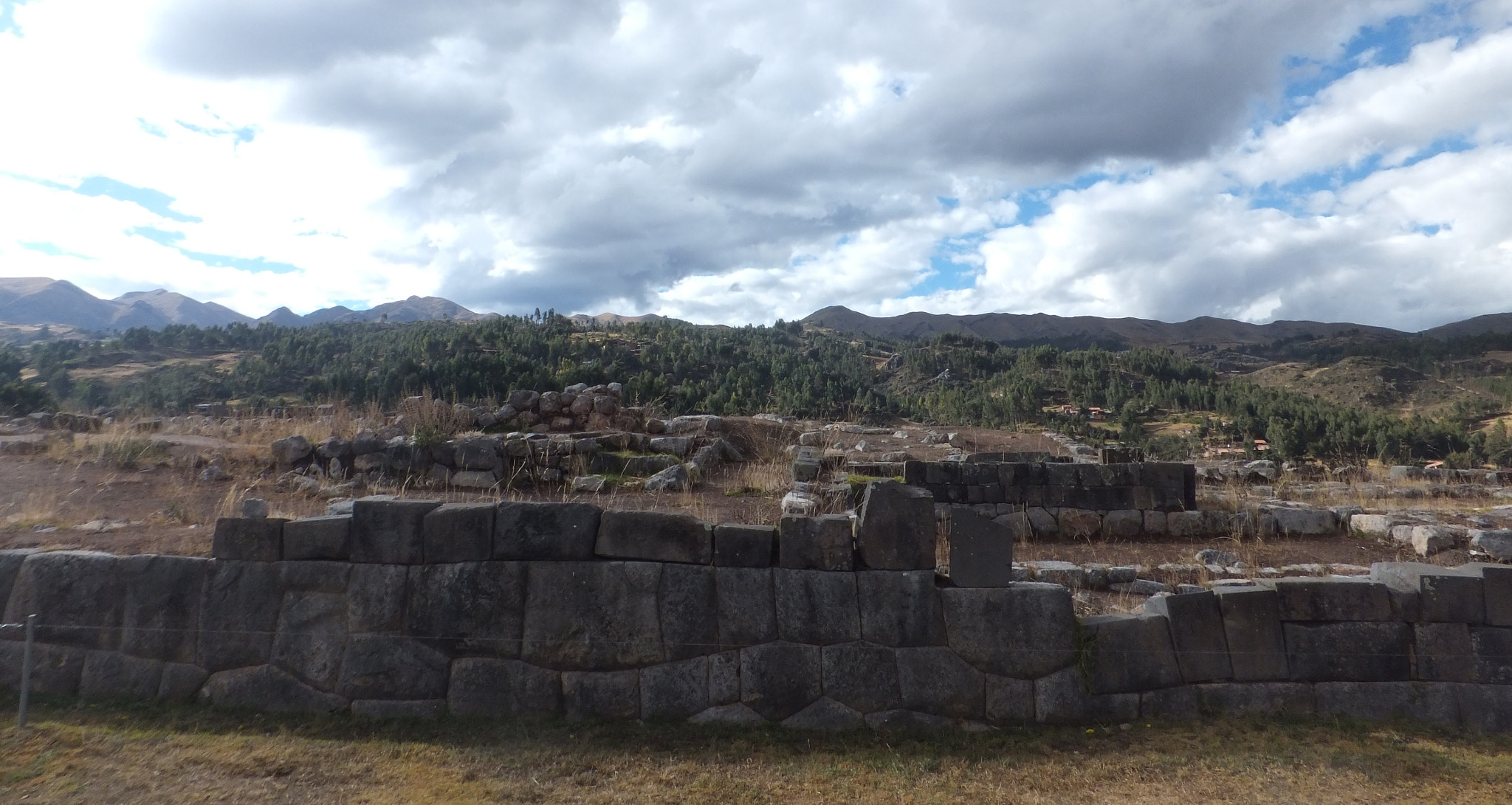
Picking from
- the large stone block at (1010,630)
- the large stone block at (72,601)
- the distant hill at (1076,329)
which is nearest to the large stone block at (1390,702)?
the large stone block at (1010,630)

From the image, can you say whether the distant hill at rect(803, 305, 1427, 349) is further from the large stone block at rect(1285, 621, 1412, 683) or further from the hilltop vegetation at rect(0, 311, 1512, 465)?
the large stone block at rect(1285, 621, 1412, 683)

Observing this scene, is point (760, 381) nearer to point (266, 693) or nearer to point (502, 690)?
point (502, 690)

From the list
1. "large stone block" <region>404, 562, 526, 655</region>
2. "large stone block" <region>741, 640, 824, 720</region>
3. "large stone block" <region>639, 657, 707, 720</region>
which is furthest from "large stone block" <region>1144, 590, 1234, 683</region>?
"large stone block" <region>404, 562, 526, 655</region>

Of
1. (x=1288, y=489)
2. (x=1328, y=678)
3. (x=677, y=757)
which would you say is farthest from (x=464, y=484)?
(x=1288, y=489)

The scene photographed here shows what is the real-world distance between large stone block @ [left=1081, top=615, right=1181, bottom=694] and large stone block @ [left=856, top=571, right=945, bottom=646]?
1192 millimetres

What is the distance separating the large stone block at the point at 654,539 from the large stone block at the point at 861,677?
117cm

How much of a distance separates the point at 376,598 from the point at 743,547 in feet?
9.08

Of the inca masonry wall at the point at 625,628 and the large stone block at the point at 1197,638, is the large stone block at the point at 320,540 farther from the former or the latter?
the large stone block at the point at 1197,638

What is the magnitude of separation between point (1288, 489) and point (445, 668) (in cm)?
1641

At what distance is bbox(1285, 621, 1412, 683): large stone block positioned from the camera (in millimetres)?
6219

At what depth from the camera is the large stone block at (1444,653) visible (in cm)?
629

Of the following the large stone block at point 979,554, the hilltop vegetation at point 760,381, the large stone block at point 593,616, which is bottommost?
the large stone block at point 593,616

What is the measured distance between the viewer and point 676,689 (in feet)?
18.8

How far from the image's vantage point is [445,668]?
580 cm
